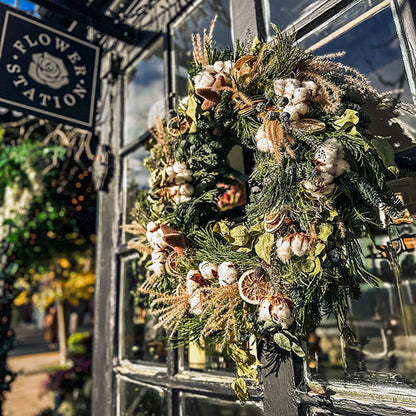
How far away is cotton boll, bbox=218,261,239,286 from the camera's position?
1063 mm

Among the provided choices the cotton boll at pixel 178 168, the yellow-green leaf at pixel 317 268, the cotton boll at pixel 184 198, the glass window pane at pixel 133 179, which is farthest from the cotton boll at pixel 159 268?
the glass window pane at pixel 133 179

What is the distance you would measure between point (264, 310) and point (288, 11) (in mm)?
1250

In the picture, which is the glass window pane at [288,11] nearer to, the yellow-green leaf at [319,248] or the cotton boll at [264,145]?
the cotton boll at [264,145]

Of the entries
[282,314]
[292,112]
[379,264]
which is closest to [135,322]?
[282,314]

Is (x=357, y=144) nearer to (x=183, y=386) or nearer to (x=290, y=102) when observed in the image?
(x=290, y=102)

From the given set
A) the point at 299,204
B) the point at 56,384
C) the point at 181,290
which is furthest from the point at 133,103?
the point at 56,384

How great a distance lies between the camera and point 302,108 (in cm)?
101

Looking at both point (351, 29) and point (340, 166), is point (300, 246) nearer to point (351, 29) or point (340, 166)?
point (340, 166)

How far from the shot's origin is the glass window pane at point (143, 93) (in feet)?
7.01

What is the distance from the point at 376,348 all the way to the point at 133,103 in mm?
3028

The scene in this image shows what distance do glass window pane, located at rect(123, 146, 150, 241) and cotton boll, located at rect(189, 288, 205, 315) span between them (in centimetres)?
111

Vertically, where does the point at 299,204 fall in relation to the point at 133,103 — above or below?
below

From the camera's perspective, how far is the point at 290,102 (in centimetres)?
102

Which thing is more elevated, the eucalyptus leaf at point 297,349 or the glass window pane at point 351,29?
the glass window pane at point 351,29
